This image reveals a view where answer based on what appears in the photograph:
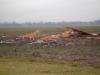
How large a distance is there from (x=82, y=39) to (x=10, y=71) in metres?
21.7

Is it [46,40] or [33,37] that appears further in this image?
[33,37]

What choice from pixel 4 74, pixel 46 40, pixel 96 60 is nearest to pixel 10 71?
pixel 4 74

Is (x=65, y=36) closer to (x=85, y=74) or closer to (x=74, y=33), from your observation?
(x=74, y=33)

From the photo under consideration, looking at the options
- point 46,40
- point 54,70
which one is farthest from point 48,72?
point 46,40

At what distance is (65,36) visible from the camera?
35.7m

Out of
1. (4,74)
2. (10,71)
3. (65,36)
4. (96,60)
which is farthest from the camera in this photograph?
(65,36)

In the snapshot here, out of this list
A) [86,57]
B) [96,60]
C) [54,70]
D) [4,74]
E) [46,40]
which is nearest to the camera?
[4,74]

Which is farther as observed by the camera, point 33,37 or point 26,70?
point 33,37

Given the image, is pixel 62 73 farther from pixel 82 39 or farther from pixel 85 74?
pixel 82 39

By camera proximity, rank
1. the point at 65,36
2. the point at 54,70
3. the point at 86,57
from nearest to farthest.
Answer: the point at 54,70 → the point at 86,57 → the point at 65,36

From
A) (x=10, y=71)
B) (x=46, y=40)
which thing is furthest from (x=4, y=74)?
(x=46, y=40)

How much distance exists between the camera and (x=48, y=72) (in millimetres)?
12531

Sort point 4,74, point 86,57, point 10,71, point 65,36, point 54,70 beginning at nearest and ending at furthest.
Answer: point 4,74 → point 10,71 → point 54,70 → point 86,57 → point 65,36

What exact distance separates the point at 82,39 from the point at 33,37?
7.32 m
